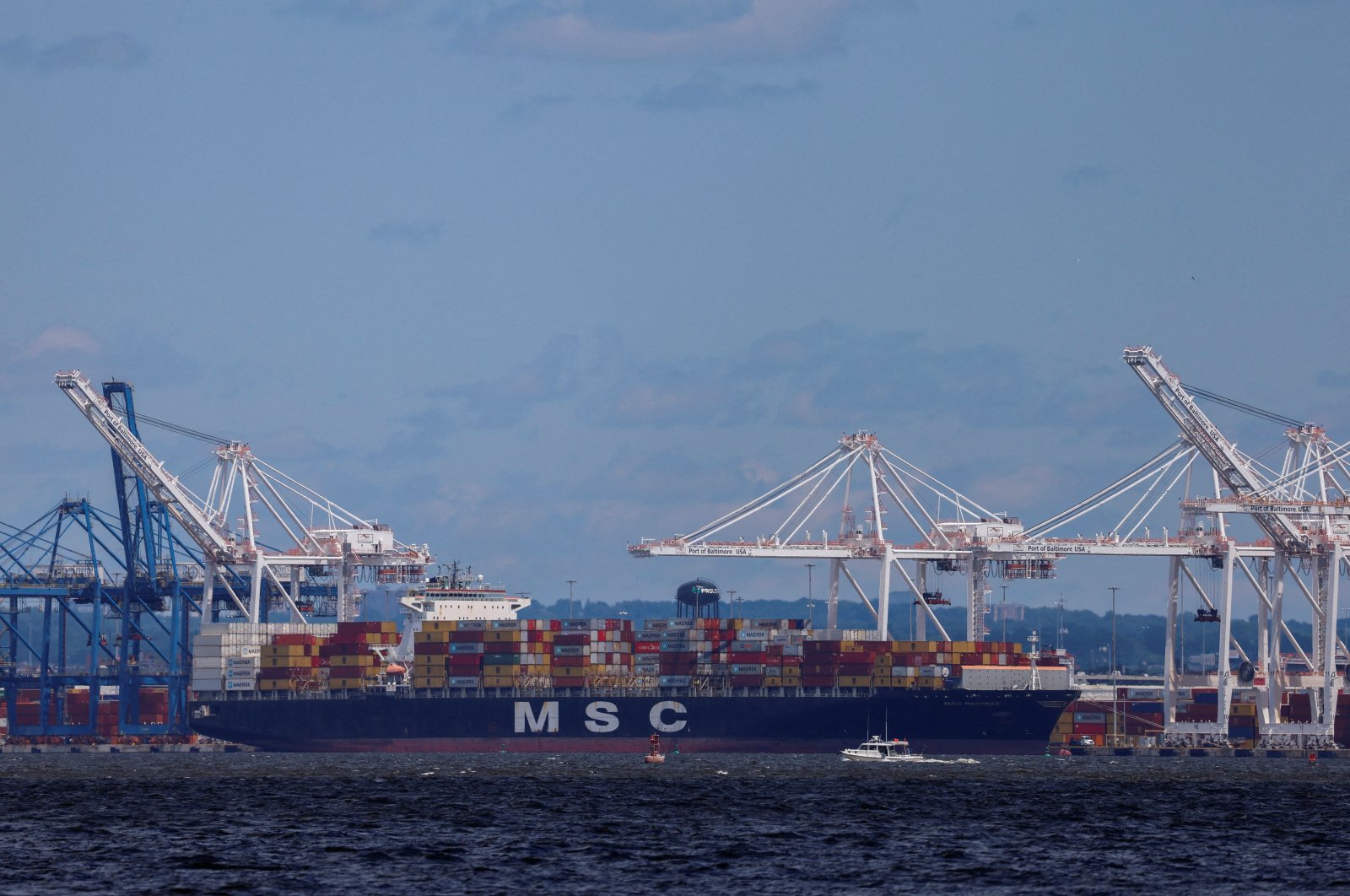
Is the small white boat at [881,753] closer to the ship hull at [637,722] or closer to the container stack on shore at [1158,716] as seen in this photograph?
the ship hull at [637,722]

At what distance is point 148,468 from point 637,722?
3279 centimetres

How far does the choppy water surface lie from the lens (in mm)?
54250

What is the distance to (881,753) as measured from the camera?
385 feet

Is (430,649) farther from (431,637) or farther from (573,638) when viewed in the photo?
(573,638)

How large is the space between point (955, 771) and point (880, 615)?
2592 centimetres

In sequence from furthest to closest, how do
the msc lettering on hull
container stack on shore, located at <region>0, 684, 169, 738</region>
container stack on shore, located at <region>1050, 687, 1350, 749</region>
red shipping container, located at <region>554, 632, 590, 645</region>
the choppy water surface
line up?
container stack on shore, located at <region>0, 684, 169, 738</region>
red shipping container, located at <region>554, 632, 590, 645</region>
container stack on shore, located at <region>1050, 687, 1350, 749</region>
the msc lettering on hull
the choppy water surface

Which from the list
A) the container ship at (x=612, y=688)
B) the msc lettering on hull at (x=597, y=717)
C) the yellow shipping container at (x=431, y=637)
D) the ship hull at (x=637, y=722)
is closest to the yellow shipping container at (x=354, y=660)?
the container ship at (x=612, y=688)

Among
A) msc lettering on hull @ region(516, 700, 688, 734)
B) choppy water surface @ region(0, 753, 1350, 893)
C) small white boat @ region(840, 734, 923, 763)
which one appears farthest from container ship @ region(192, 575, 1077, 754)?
choppy water surface @ region(0, 753, 1350, 893)

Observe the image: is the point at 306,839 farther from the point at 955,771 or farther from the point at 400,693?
the point at 400,693

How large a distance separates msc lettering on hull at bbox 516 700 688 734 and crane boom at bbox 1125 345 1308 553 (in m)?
31.1

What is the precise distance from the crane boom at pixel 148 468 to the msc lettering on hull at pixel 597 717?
20661mm

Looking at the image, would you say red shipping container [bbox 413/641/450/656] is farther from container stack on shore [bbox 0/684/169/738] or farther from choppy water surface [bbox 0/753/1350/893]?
choppy water surface [bbox 0/753/1350/893]

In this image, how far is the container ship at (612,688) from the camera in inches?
4867

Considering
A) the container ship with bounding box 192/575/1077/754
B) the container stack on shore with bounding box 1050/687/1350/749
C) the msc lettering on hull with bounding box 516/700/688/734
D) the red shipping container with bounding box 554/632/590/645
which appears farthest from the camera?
the red shipping container with bounding box 554/632/590/645
